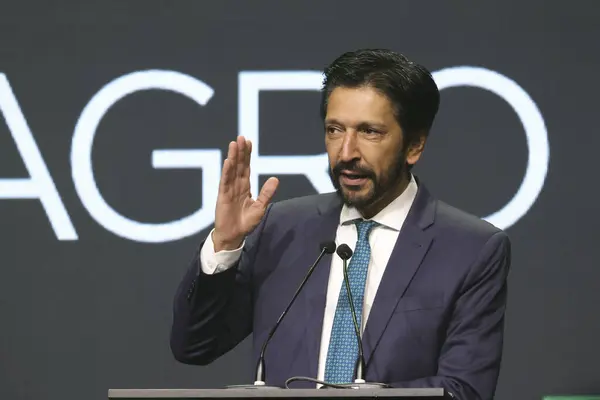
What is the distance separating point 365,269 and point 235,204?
353 mm

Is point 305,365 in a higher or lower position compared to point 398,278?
lower

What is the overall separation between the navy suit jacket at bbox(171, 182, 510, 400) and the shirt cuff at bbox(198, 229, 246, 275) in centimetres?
1

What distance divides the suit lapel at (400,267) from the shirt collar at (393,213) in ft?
0.08

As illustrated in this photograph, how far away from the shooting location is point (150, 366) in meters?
4.05

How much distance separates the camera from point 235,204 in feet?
8.30

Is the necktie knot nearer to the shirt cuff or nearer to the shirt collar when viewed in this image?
the shirt collar

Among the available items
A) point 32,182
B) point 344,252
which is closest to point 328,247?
point 344,252

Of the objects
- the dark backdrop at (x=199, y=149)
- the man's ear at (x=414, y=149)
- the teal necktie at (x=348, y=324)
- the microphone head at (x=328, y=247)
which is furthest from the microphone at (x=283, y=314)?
the dark backdrop at (x=199, y=149)

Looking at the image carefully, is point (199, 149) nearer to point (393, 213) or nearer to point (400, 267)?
point (393, 213)

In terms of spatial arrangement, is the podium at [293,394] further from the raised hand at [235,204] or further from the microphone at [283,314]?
the raised hand at [235,204]

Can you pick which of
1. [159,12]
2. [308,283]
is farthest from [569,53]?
[308,283]

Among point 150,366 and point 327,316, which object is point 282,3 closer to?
point 150,366

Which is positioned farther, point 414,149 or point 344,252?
point 414,149

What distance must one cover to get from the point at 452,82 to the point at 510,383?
44.6 inches
